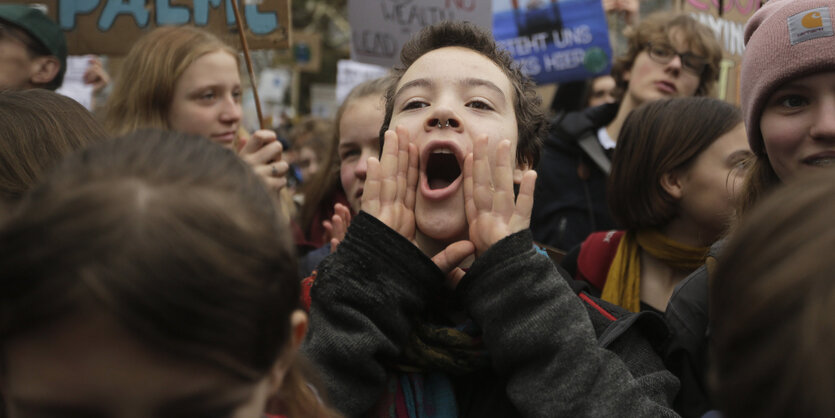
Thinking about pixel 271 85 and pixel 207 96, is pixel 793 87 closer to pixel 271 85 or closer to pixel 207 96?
pixel 207 96

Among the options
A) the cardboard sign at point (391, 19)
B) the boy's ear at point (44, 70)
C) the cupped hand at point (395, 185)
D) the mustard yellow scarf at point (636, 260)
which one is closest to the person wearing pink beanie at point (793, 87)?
the mustard yellow scarf at point (636, 260)

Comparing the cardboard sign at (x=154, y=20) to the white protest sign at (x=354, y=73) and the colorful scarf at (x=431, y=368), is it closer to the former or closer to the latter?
the colorful scarf at (x=431, y=368)

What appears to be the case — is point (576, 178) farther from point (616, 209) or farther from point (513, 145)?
point (513, 145)

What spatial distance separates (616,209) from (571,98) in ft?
8.86

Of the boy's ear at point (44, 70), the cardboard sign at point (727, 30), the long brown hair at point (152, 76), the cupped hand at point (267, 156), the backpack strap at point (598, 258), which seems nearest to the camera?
the backpack strap at point (598, 258)

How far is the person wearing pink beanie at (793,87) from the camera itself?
81.8 inches

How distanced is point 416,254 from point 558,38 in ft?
12.4

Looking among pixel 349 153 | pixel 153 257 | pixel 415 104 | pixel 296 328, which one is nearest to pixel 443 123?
pixel 415 104

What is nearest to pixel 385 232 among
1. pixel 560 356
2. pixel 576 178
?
pixel 560 356

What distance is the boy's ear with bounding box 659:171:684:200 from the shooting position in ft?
9.91

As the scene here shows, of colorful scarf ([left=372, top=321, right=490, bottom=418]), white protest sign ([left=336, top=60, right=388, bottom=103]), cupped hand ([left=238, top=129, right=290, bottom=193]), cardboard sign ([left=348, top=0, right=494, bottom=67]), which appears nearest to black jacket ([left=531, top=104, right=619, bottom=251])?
cardboard sign ([left=348, top=0, right=494, bottom=67])

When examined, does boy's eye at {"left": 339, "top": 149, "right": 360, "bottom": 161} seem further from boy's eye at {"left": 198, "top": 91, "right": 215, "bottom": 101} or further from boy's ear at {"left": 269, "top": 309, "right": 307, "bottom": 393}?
boy's ear at {"left": 269, "top": 309, "right": 307, "bottom": 393}

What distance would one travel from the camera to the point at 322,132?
788cm

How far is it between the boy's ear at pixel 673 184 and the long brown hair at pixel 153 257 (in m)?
2.11
